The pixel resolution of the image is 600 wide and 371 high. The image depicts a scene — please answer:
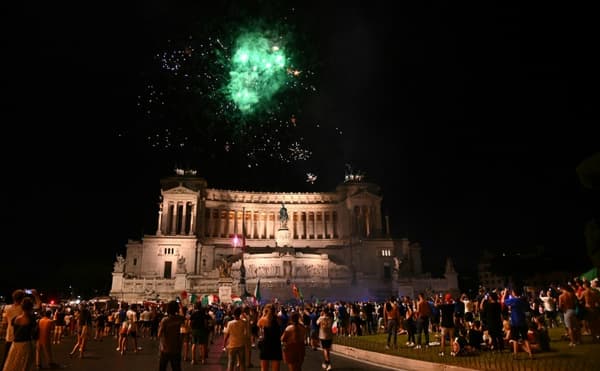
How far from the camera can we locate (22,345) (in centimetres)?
1020

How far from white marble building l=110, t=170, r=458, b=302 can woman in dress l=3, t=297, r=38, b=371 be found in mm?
45752

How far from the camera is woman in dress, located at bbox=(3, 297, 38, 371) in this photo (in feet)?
33.1

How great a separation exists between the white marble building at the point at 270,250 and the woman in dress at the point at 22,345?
1801 inches

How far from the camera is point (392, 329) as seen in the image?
19219mm

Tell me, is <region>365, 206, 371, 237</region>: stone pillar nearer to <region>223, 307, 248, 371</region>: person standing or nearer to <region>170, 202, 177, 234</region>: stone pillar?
<region>170, 202, 177, 234</region>: stone pillar

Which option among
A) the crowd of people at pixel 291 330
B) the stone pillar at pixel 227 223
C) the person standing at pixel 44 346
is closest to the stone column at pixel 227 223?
the stone pillar at pixel 227 223

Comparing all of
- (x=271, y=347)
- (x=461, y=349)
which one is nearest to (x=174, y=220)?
(x=461, y=349)

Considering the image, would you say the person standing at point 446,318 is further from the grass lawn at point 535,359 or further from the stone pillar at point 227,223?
the stone pillar at point 227,223

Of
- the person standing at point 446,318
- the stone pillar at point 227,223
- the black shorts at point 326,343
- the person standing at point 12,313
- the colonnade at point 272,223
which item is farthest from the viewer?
the colonnade at point 272,223

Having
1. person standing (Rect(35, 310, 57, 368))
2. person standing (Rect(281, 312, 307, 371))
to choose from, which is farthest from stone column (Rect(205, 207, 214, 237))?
person standing (Rect(281, 312, 307, 371))

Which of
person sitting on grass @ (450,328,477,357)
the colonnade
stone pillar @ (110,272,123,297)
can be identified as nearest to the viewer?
person sitting on grass @ (450,328,477,357)

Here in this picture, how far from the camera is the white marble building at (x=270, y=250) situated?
213 feet

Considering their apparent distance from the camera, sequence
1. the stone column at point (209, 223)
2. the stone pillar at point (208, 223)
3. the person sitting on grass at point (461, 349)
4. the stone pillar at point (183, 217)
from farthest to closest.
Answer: the stone column at point (209, 223) < the stone pillar at point (208, 223) < the stone pillar at point (183, 217) < the person sitting on grass at point (461, 349)

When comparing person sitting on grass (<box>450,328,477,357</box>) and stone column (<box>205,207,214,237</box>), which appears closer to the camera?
person sitting on grass (<box>450,328,477,357</box>)
